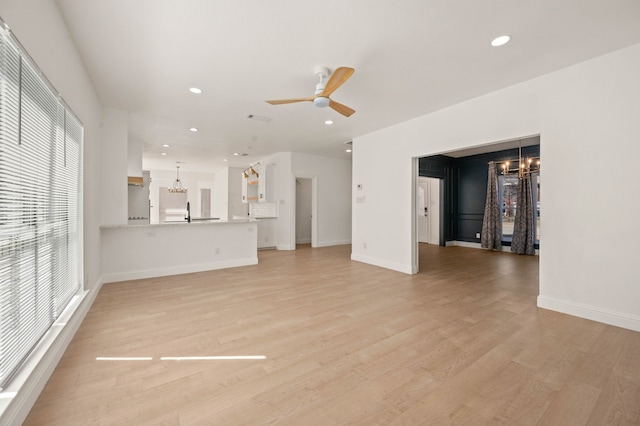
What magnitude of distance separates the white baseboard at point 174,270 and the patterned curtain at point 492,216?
6.38 meters

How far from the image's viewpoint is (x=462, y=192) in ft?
27.5

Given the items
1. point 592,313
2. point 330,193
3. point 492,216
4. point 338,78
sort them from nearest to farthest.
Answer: point 338,78, point 592,313, point 492,216, point 330,193

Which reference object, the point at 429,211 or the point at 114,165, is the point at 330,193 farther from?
the point at 114,165

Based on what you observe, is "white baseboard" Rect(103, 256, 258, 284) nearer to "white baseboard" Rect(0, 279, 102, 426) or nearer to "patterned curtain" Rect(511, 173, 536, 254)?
"white baseboard" Rect(0, 279, 102, 426)

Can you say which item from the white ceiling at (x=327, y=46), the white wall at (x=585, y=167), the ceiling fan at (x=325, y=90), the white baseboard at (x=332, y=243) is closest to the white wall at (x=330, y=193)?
the white baseboard at (x=332, y=243)

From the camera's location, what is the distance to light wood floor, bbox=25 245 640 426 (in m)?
1.56

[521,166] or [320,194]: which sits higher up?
[521,166]

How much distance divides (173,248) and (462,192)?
319 inches

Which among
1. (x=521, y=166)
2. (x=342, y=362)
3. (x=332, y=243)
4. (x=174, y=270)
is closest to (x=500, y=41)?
(x=342, y=362)

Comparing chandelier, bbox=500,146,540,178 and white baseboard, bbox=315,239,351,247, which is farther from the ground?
chandelier, bbox=500,146,540,178

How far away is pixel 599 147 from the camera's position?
2.81m

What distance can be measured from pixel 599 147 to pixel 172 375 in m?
4.52

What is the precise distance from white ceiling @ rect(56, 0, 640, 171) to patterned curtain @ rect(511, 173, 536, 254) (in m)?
4.59

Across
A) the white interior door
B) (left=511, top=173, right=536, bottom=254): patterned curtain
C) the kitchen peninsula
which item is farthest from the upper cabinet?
(left=511, top=173, right=536, bottom=254): patterned curtain
